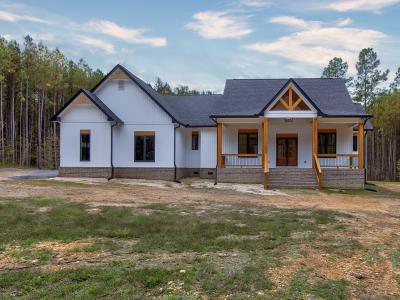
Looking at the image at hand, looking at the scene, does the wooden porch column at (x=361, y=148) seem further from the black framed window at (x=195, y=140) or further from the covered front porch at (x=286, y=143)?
the black framed window at (x=195, y=140)

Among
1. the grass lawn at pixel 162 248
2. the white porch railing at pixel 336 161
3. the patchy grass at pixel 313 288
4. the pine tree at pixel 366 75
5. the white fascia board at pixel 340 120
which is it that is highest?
the pine tree at pixel 366 75

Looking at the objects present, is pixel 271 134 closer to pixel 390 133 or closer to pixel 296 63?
pixel 296 63

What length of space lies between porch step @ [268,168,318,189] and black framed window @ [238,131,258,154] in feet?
11.7

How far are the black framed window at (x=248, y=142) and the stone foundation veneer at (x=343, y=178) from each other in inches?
197

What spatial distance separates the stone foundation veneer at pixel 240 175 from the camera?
66.1 feet

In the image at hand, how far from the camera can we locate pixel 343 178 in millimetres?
19188

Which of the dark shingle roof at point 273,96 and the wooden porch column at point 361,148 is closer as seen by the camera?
the wooden porch column at point 361,148

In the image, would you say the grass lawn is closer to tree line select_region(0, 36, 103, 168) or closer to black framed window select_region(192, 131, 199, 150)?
black framed window select_region(192, 131, 199, 150)

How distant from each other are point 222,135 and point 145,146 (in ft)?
15.3

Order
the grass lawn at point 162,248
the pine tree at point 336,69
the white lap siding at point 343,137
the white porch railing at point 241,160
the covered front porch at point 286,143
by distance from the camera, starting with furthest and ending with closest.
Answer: the pine tree at point 336,69 → the white lap siding at point 343,137 → the white porch railing at point 241,160 → the covered front porch at point 286,143 → the grass lawn at point 162,248

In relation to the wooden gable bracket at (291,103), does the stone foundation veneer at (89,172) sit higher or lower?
lower

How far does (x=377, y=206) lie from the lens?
12969 millimetres

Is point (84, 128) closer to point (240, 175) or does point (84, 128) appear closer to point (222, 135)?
point (222, 135)

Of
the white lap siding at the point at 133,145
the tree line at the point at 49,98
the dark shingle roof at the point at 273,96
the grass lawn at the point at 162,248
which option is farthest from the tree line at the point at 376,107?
the grass lawn at the point at 162,248
